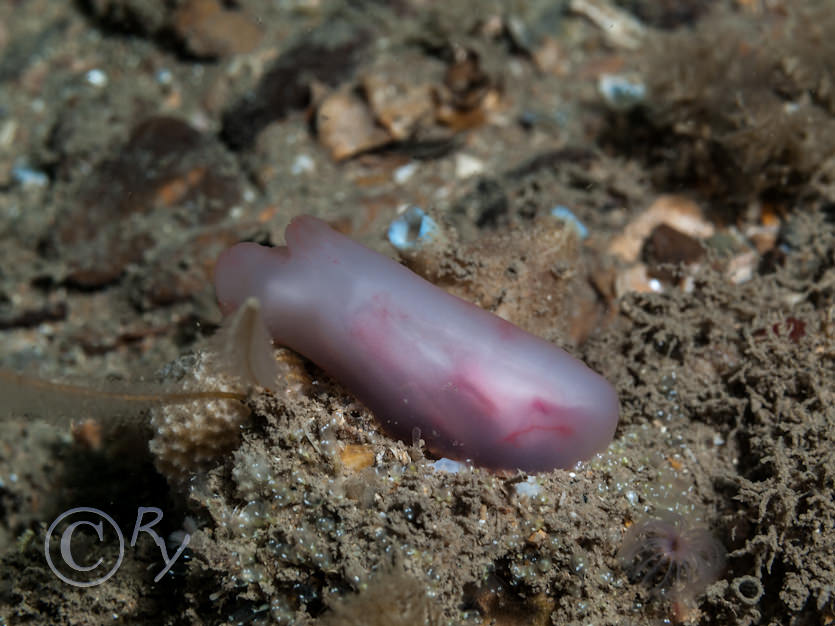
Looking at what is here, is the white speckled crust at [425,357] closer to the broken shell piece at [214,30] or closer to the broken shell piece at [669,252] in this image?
the broken shell piece at [669,252]

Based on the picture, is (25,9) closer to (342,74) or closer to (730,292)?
(342,74)

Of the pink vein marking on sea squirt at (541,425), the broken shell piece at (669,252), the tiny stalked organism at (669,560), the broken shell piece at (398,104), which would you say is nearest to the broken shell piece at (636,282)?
the broken shell piece at (669,252)

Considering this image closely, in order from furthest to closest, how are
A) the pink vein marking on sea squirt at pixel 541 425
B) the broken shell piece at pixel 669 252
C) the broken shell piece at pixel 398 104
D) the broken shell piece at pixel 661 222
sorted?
1. the broken shell piece at pixel 398 104
2. the broken shell piece at pixel 661 222
3. the broken shell piece at pixel 669 252
4. the pink vein marking on sea squirt at pixel 541 425

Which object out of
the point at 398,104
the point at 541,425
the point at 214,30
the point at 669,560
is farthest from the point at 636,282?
the point at 214,30

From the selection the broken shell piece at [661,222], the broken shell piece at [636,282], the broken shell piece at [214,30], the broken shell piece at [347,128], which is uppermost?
the broken shell piece at [214,30]

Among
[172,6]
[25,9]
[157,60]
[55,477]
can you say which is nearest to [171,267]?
[55,477]

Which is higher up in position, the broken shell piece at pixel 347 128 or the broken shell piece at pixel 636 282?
the broken shell piece at pixel 347 128

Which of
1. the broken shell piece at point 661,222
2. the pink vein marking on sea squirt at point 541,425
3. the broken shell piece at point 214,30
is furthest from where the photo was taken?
the broken shell piece at point 214,30
